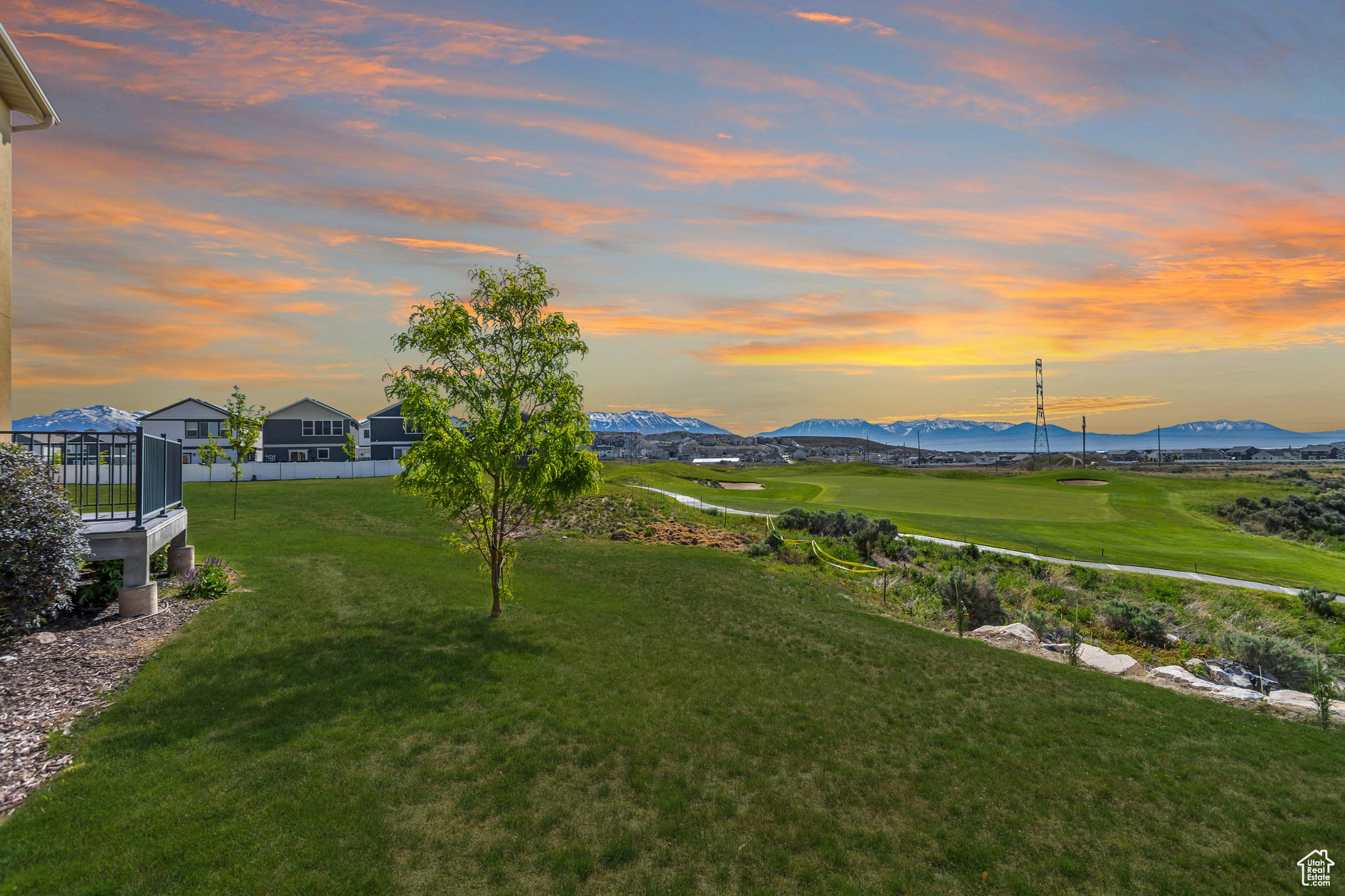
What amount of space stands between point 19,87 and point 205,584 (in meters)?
12.9

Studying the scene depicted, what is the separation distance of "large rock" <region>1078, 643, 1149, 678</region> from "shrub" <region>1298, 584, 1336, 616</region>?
11897 millimetres

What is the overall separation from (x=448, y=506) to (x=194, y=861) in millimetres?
9249

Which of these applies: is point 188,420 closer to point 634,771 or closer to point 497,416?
point 497,416

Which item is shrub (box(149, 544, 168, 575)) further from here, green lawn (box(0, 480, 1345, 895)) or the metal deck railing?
green lawn (box(0, 480, 1345, 895))

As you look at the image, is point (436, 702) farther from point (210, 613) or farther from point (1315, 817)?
point (1315, 817)

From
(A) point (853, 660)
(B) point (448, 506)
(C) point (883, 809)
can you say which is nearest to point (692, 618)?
(A) point (853, 660)

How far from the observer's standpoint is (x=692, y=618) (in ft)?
55.5

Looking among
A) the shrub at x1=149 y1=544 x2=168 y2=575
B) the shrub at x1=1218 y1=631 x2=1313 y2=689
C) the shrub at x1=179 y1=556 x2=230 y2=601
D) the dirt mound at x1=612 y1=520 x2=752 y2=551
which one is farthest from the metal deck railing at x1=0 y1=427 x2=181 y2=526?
the shrub at x1=1218 y1=631 x2=1313 y2=689

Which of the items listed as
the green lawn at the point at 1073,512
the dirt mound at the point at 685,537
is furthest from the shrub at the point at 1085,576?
the dirt mound at the point at 685,537

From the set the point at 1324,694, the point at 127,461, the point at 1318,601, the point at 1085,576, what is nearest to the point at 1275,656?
the point at 1324,694

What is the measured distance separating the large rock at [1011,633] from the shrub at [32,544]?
2230 centimetres

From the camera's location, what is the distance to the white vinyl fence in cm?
4775

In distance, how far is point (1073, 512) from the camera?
42875 millimetres

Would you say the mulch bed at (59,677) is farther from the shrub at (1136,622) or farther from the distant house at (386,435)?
the distant house at (386,435)
